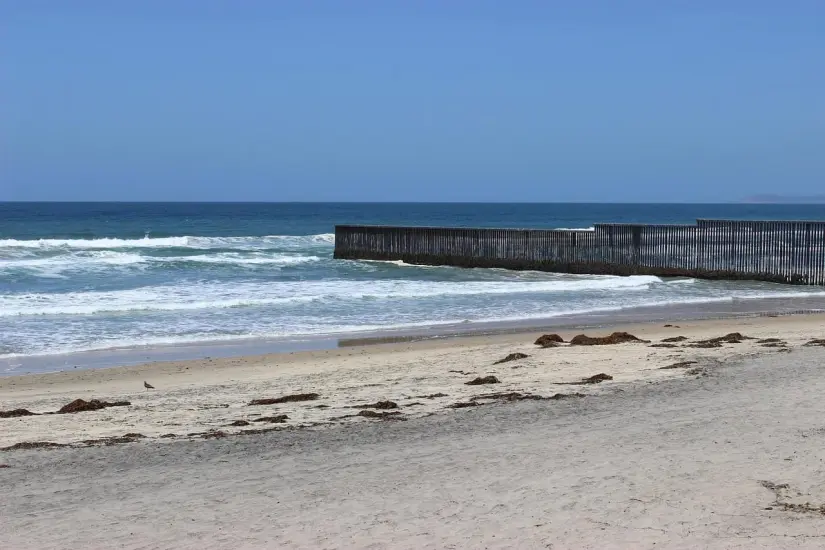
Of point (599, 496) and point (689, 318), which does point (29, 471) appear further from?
point (689, 318)

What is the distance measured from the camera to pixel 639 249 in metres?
28.7

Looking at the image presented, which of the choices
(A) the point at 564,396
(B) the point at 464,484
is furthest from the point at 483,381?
(B) the point at 464,484

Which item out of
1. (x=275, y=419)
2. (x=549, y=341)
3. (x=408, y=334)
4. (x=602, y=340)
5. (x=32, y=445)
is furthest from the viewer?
(x=408, y=334)

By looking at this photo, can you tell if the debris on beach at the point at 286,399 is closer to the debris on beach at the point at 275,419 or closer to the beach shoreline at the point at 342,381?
the beach shoreline at the point at 342,381

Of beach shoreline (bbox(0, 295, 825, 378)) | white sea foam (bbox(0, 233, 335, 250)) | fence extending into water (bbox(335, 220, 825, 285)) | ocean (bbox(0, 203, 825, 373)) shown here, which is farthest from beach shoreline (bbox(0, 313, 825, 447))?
white sea foam (bbox(0, 233, 335, 250))

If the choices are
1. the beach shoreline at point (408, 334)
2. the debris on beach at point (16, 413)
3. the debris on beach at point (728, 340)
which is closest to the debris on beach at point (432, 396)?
the debris on beach at point (16, 413)

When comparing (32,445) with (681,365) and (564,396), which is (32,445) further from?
(681,365)

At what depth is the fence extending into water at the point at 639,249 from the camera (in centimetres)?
2569

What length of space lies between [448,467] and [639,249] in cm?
2271

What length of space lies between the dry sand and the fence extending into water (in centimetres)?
1504

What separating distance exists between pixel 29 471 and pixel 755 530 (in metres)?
4.83

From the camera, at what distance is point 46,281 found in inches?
1095

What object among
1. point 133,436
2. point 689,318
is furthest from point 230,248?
point 133,436

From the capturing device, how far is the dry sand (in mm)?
5555
